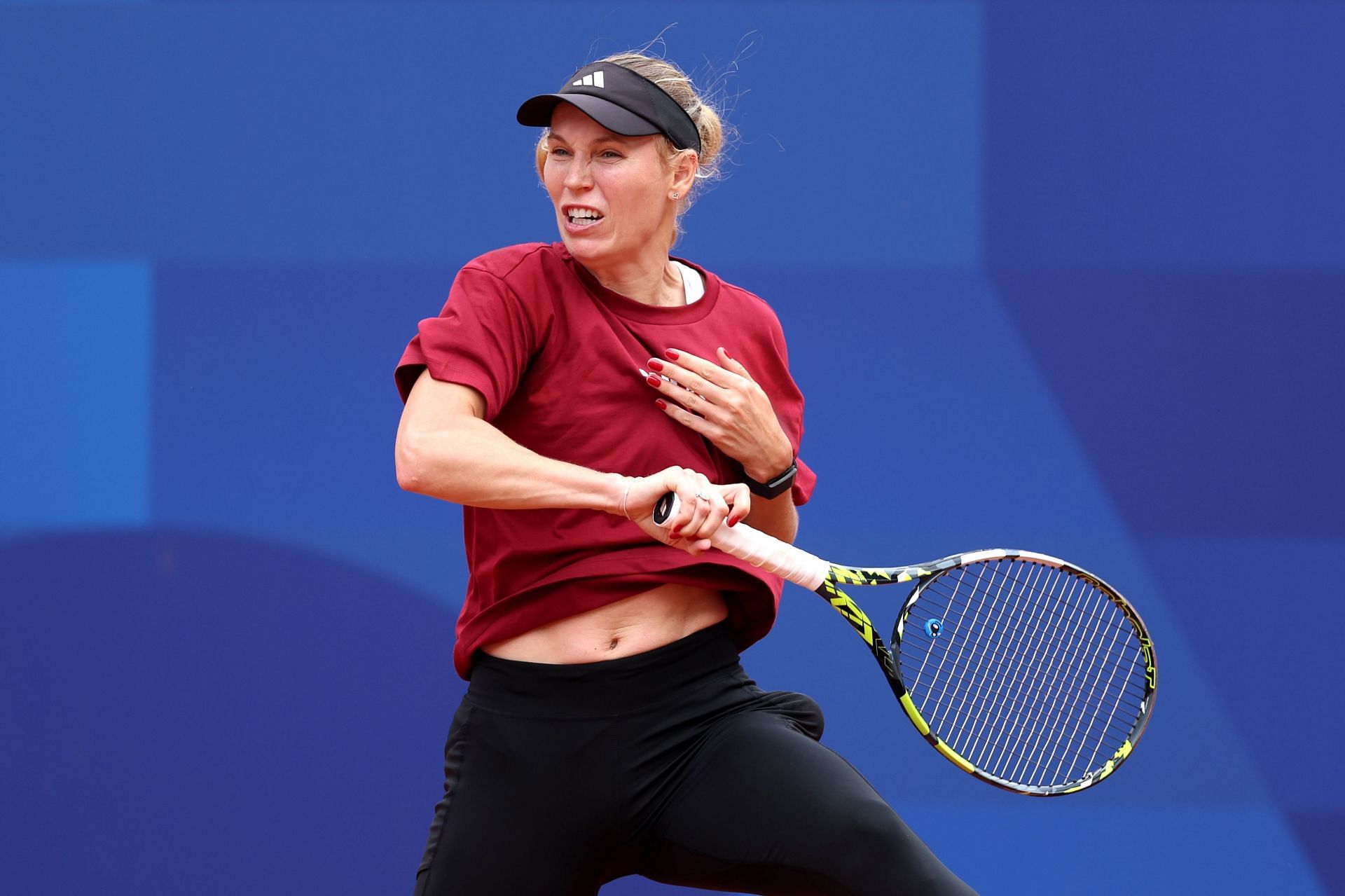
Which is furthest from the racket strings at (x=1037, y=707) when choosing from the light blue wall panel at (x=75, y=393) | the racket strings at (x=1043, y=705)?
the light blue wall panel at (x=75, y=393)

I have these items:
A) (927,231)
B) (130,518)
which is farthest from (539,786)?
(927,231)

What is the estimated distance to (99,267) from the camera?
3344 mm

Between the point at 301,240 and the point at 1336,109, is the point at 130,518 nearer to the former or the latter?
the point at 301,240

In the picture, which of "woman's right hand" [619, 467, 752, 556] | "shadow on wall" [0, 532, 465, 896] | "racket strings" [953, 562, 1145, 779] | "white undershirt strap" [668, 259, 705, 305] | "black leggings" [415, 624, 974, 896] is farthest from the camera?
"shadow on wall" [0, 532, 465, 896]

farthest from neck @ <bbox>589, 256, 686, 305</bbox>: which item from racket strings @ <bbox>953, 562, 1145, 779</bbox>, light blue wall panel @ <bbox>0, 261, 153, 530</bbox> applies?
light blue wall panel @ <bbox>0, 261, 153, 530</bbox>

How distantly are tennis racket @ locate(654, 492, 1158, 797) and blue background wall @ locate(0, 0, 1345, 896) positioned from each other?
0.21 meters

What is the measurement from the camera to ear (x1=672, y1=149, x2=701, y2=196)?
2.35 meters

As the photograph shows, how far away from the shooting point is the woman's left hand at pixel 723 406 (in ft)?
7.25

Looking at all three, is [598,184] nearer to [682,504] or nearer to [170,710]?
[682,504]

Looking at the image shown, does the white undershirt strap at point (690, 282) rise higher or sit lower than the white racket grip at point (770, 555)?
higher

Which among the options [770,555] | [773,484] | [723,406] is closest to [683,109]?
[723,406]

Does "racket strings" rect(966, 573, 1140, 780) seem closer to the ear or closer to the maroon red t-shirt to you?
the maroon red t-shirt

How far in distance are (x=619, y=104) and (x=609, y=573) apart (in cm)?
68

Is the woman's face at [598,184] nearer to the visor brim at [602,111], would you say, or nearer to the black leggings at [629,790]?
the visor brim at [602,111]
